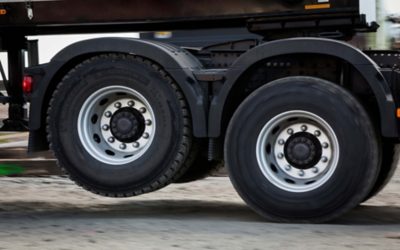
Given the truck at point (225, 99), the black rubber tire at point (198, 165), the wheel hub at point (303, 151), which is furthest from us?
the black rubber tire at point (198, 165)

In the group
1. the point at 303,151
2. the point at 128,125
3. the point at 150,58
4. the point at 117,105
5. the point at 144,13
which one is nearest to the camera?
the point at 303,151

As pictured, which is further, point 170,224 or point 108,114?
point 108,114

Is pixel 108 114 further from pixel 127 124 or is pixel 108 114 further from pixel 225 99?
pixel 225 99

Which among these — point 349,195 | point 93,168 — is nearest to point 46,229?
point 93,168

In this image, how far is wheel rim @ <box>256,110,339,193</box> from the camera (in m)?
6.30

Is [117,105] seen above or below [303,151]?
above

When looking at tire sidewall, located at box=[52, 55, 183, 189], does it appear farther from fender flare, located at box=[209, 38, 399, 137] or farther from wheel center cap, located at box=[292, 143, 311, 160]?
wheel center cap, located at box=[292, 143, 311, 160]

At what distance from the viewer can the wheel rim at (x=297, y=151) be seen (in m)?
6.30

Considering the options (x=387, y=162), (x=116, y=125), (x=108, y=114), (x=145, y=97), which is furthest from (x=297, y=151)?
(x=108, y=114)

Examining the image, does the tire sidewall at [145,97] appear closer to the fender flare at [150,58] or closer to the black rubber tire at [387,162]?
the fender flare at [150,58]

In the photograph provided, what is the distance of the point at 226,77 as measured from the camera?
654 cm

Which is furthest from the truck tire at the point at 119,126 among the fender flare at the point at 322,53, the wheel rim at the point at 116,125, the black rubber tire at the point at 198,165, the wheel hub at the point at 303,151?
the wheel hub at the point at 303,151

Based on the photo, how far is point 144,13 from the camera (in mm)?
7137

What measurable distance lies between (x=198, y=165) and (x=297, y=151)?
1.11 metres
